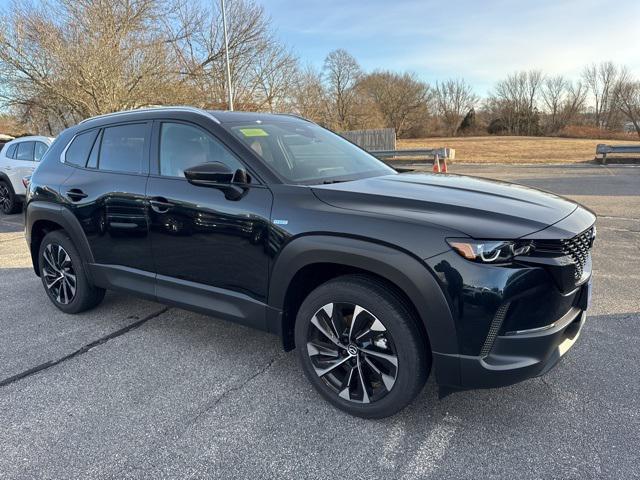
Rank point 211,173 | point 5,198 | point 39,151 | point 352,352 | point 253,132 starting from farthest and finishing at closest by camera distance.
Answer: point 5,198
point 39,151
point 253,132
point 211,173
point 352,352

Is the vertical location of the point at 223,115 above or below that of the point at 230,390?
above

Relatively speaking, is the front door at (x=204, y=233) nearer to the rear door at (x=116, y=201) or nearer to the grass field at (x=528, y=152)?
the rear door at (x=116, y=201)

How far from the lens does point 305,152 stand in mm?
3504

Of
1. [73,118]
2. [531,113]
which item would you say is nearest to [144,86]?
[73,118]

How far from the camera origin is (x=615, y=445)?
2359 millimetres

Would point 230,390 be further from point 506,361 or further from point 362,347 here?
point 506,361

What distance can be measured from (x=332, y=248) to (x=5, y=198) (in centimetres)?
1097

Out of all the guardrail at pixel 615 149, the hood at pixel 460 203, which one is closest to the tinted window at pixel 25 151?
the hood at pixel 460 203

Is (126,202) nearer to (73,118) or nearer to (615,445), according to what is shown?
(615,445)

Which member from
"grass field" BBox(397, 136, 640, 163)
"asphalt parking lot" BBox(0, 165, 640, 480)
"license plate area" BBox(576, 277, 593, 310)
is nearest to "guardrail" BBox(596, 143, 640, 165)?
"grass field" BBox(397, 136, 640, 163)

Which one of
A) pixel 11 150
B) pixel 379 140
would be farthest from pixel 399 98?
pixel 11 150

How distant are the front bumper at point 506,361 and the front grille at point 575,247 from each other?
35 cm

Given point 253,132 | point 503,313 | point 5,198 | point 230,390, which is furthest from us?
point 5,198

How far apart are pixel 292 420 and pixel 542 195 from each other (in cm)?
213
